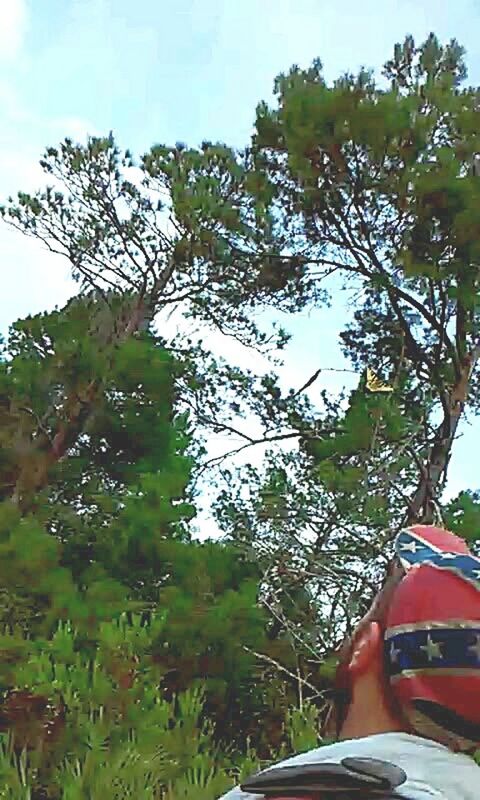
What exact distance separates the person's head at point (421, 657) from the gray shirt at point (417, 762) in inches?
0.9

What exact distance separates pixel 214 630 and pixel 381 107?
2184 mm

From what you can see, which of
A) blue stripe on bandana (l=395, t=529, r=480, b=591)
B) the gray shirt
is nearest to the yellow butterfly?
blue stripe on bandana (l=395, t=529, r=480, b=591)

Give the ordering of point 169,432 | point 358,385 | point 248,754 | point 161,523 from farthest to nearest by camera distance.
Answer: point 169,432
point 358,385
point 161,523
point 248,754

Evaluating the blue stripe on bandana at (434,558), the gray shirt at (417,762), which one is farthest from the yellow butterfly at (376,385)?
the gray shirt at (417,762)

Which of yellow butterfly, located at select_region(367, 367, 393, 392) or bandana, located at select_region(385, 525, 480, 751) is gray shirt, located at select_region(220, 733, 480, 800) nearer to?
bandana, located at select_region(385, 525, 480, 751)

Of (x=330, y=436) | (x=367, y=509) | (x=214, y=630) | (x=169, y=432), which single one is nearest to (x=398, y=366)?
(x=330, y=436)

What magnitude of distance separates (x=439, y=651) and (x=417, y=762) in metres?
0.08

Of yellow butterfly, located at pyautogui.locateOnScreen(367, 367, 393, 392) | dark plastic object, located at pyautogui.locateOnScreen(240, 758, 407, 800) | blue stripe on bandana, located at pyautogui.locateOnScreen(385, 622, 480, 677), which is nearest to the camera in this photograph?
dark plastic object, located at pyautogui.locateOnScreen(240, 758, 407, 800)

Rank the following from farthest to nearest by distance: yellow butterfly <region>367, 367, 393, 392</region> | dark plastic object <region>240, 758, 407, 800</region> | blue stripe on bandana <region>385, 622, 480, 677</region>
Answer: yellow butterfly <region>367, 367, 393, 392</region>, blue stripe on bandana <region>385, 622, 480, 677</region>, dark plastic object <region>240, 758, 407, 800</region>

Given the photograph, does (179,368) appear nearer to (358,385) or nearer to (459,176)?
(358,385)

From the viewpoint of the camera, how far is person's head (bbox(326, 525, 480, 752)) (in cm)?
62

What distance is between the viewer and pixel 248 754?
3.48 metres

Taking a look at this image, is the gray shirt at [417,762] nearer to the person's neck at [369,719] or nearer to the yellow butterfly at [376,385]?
the person's neck at [369,719]

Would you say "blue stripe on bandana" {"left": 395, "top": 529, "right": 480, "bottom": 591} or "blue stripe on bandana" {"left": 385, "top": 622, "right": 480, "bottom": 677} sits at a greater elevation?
"blue stripe on bandana" {"left": 395, "top": 529, "right": 480, "bottom": 591}
